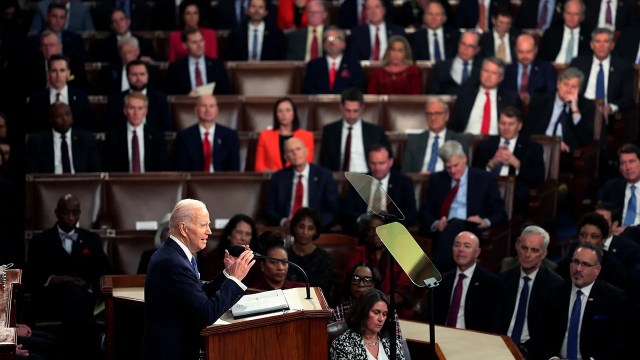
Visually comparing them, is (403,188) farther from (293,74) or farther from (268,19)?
(268,19)

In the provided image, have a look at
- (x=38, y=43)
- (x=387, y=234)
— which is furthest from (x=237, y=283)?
(x=38, y=43)

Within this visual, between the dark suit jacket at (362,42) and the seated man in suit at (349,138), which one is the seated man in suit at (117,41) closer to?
the dark suit jacket at (362,42)

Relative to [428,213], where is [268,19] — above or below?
above

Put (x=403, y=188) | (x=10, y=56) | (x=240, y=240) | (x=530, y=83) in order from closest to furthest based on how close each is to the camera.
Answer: (x=240, y=240) < (x=403, y=188) < (x=530, y=83) < (x=10, y=56)

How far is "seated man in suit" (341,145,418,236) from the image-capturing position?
6809 millimetres

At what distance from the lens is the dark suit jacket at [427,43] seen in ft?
29.0

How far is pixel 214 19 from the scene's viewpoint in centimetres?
947

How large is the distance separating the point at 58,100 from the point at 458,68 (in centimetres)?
274

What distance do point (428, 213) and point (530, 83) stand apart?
189cm

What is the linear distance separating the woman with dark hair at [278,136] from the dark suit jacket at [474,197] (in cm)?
90

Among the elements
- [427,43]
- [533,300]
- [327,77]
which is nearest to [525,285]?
[533,300]

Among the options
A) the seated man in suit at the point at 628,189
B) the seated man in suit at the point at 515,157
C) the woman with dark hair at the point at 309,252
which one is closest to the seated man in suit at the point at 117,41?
the seated man in suit at the point at 515,157

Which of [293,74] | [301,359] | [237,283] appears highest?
[293,74]

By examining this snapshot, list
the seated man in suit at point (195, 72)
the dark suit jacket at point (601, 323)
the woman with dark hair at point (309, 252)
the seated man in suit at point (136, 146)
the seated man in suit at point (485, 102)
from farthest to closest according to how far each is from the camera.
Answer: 1. the seated man in suit at point (195, 72)
2. the seated man in suit at point (485, 102)
3. the seated man in suit at point (136, 146)
4. the woman with dark hair at point (309, 252)
5. the dark suit jacket at point (601, 323)
